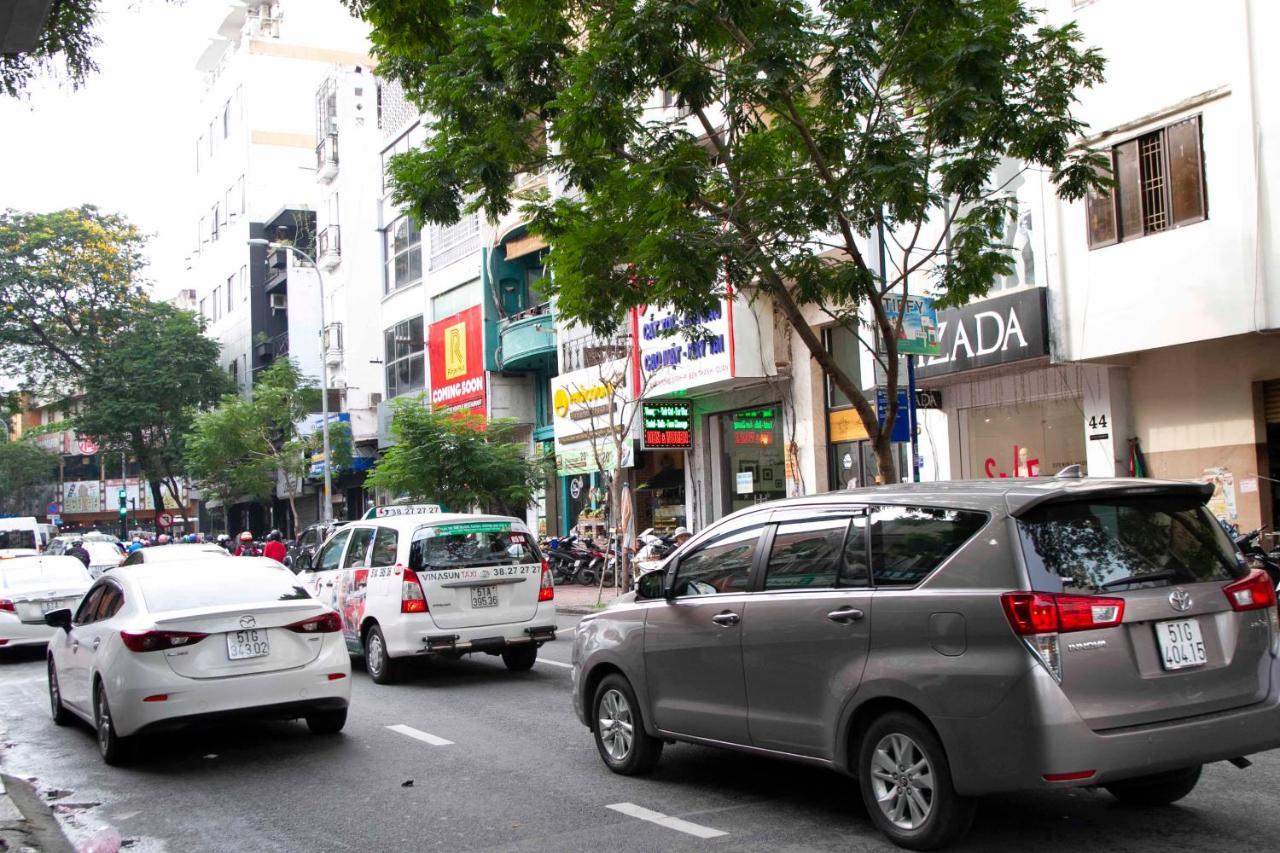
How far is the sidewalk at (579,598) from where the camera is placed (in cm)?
2053

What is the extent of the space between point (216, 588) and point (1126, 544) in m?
6.67

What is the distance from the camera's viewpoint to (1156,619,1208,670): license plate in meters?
5.30

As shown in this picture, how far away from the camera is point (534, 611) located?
1249 centimetres

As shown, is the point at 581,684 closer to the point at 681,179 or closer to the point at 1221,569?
the point at 1221,569

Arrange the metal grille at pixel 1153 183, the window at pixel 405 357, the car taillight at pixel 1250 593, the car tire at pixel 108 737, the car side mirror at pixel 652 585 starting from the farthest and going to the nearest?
1. the window at pixel 405 357
2. the metal grille at pixel 1153 183
3. the car tire at pixel 108 737
4. the car side mirror at pixel 652 585
5. the car taillight at pixel 1250 593

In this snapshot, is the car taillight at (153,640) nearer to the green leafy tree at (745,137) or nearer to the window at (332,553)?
the window at (332,553)

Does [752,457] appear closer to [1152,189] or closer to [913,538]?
[1152,189]

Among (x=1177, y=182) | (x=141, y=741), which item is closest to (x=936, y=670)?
(x=141, y=741)

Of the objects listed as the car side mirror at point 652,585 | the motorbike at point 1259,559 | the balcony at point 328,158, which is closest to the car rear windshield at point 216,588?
the car side mirror at point 652,585

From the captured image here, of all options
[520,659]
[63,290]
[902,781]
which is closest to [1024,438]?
[520,659]

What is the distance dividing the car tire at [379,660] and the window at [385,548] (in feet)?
2.29

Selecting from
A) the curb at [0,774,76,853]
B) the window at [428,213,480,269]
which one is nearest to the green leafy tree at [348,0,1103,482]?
the curb at [0,774,76,853]

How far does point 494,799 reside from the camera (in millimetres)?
7160

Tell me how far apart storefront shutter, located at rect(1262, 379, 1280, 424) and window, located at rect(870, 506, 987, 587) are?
34.1ft
